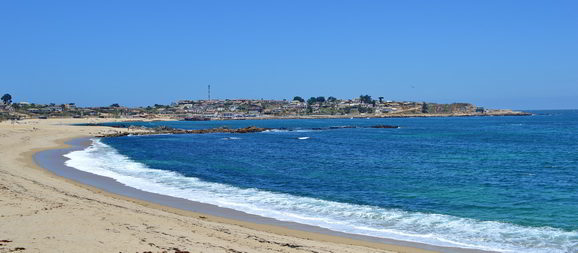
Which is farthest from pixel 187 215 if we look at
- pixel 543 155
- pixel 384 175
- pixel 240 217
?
pixel 543 155

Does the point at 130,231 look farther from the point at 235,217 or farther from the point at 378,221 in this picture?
the point at 378,221

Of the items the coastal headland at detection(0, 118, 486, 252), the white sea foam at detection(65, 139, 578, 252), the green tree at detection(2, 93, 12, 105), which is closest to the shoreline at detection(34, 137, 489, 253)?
the coastal headland at detection(0, 118, 486, 252)

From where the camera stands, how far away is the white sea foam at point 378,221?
1398 cm

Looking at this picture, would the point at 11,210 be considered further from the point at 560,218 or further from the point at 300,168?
the point at 300,168

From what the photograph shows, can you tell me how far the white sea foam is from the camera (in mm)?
13984

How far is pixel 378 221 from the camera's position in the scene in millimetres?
16609

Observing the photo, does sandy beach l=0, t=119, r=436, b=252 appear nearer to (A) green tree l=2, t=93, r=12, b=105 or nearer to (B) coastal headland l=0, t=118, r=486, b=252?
(B) coastal headland l=0, t=118, r=486, b=252

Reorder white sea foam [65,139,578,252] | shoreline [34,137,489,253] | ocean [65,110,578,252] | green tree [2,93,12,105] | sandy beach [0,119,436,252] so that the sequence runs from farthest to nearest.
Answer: green tree [2,93,12,105], ocean [65,110,578,252], white sea foam [65,139,578,252], shoreline [34,137,489,253], sandy beach [0,119,436,252]

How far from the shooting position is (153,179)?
27.2 metres

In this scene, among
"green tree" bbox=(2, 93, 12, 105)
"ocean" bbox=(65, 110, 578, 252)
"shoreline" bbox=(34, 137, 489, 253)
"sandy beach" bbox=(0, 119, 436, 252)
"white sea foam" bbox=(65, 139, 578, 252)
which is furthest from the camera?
"green tree" bbox=(2, 93, 12, 105)

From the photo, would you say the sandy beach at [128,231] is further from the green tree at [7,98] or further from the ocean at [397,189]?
the green tree at [7,98]

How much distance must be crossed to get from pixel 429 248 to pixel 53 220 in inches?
407

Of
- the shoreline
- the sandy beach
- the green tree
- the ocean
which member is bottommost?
the ocean

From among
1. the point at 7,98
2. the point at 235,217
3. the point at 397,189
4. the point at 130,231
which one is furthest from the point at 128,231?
the point at 7,98
